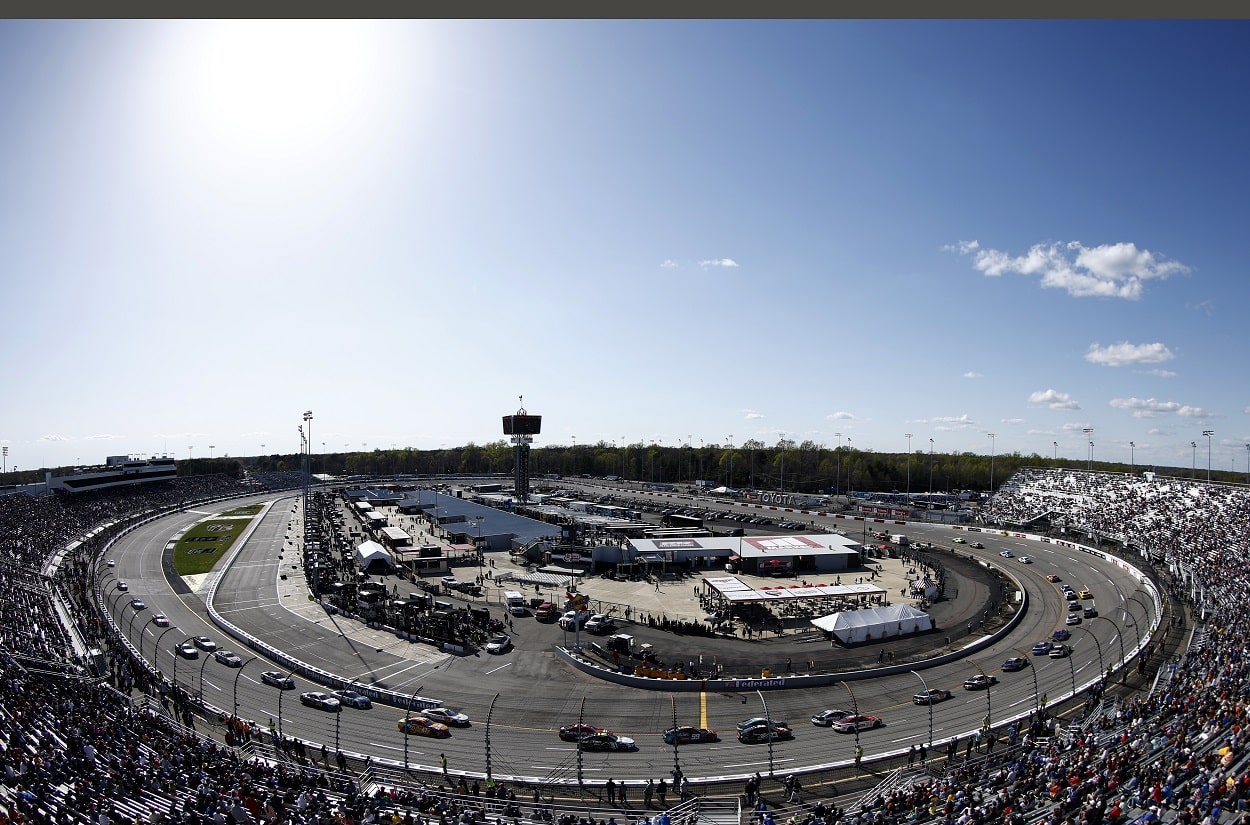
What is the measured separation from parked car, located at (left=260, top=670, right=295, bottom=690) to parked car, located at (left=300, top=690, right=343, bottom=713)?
6.80 ft

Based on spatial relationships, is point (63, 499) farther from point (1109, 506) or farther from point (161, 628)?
point (1109, 506)

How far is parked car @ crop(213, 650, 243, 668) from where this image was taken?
39.3m

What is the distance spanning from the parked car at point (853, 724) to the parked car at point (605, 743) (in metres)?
9.09

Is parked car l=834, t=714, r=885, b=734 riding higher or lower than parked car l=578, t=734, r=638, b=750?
higher

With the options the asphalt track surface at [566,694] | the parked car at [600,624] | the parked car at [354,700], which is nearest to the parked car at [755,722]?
A: the asphalt track surface at [566,694]

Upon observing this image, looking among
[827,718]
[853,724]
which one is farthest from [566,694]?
[853,724]

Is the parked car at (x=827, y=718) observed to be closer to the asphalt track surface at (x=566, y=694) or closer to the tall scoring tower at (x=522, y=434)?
the asphalt track surface at (x=566, y=694)

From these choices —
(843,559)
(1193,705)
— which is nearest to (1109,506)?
(843,559)

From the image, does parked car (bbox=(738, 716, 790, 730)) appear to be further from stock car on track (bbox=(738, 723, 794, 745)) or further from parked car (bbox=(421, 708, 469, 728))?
parked car (bbox=(421, 708, 469, 728))

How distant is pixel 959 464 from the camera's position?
586ft

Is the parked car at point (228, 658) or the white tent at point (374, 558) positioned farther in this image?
the white tent at point (374, 558)

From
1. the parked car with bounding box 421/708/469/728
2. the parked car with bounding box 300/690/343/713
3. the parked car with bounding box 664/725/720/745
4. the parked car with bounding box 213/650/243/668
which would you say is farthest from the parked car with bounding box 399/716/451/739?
the parked car with bounding box 213/650/243/668

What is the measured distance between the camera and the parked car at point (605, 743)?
2852 centimetres

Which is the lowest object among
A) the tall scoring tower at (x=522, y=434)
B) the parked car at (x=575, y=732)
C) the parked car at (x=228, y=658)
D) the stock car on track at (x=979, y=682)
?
the parked car at (x=228, y=658)
